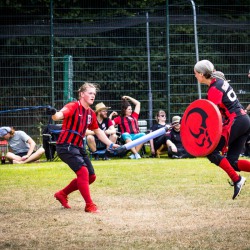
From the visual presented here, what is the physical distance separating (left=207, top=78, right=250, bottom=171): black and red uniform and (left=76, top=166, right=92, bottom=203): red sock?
138cm

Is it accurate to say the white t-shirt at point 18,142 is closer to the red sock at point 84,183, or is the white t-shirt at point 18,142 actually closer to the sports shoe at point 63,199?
the sports shoe at point 63,199

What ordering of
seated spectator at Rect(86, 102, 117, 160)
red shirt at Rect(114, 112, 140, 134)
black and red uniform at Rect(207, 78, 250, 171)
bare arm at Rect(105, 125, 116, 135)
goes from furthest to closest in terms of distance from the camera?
red shirt at Rect(114, 112, 140, 134) → seated spectator at Rect(86, 102, 117, 160) → bare arm at Rect(105, 125, 116, 135) → black and red uniform at Rect(207, 78, 250, 171)

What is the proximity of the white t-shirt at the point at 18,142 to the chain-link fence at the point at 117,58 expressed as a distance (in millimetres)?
1983

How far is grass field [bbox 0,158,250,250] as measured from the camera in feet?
17.7

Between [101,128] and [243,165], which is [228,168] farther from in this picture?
[101,128]

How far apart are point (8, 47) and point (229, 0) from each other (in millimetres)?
9738

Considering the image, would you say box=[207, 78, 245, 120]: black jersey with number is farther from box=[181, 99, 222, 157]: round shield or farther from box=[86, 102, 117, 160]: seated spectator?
box=[86, 102, 117, 160]: seated spectator

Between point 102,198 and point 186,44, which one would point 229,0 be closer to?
point 186,44

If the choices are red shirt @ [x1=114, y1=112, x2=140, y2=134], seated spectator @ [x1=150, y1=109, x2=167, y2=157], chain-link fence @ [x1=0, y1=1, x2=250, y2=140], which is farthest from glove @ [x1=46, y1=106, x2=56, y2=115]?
chain-link fence @ [x1=0, y1=1, x2=250, y2=140]

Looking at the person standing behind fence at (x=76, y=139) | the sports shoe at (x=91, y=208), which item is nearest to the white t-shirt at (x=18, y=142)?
the person standing behind fence at (x=76, y=139)

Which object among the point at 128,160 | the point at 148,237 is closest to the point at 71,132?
the point at 148,237

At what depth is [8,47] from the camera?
1667cm

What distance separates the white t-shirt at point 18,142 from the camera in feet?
46.5

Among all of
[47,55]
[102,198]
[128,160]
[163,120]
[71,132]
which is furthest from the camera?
[47,55]
